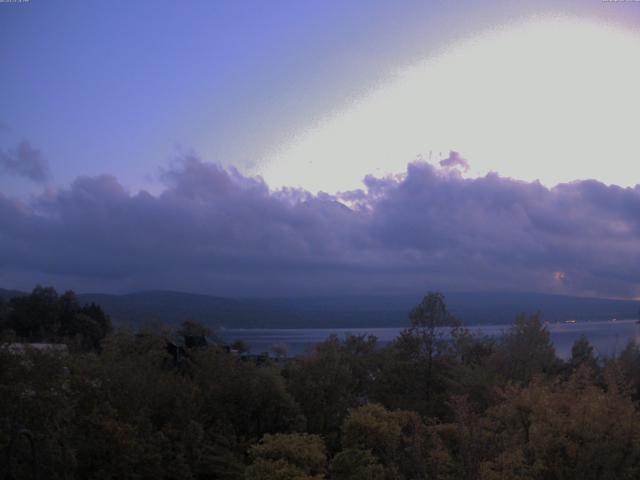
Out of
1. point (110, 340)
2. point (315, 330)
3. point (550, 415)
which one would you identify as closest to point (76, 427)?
point (550, 415)

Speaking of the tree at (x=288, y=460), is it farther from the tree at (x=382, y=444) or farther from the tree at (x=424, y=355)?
the tree at (x=424, y=355)

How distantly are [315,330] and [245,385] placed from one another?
96479 mm

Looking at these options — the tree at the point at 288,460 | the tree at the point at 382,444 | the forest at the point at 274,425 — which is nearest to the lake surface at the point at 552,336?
the forest at the point at 274,425

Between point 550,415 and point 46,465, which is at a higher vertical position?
point 550,415

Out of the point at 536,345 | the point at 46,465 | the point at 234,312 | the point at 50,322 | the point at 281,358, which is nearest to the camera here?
the point at 46,465

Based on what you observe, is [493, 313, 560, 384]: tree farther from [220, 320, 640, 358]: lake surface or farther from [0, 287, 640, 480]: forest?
[0, 287, 640, 480]: forest

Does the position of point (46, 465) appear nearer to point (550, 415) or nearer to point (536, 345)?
point (550, 415)

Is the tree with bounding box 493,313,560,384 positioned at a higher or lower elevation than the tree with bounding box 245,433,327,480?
higher

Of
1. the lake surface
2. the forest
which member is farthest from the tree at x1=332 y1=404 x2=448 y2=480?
the lake surface

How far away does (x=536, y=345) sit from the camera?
1176 inches

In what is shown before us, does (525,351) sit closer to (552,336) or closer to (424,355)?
(424,355)

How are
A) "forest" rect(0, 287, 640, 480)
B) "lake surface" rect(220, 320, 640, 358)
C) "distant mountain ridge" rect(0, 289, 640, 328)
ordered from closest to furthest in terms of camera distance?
"forest" rect(0, 287, 640, 480) < "lake surface" rect(220, 320, 640, 358) < "distant mountain ridge" rect(0, 289, 640, 328)

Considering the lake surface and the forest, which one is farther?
the lake surface

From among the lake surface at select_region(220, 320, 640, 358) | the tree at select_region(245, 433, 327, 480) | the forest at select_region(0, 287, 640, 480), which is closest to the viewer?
the forest at select_region(0, 287, 640, 480)
